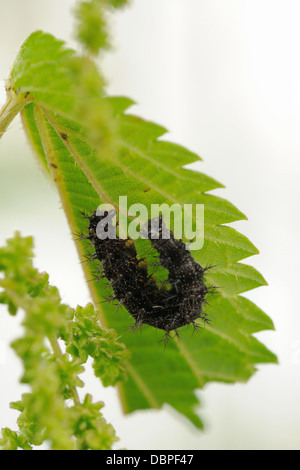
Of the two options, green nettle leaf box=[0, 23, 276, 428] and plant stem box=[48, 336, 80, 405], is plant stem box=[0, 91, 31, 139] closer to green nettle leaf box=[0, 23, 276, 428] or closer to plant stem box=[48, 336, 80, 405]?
green nettle leaf box=[0, 23, 276, 428]

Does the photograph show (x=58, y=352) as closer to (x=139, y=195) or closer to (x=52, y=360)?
(x=52, y=360)

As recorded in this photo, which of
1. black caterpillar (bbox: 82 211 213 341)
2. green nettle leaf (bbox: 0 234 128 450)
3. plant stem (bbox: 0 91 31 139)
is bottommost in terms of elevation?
green nettle leaf (bbox: 0 234 128 450)

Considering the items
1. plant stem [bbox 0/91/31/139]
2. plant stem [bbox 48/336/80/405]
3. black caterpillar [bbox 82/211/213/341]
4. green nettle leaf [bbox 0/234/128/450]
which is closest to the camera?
green nettle leaf [bbox 0/234/128/450]

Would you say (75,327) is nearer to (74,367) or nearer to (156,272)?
(74,367)

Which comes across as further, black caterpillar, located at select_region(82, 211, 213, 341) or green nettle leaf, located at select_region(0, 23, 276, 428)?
black caterpillar, located at select_region(82, 211, 213, 341)

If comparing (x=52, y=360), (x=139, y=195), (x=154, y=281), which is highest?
(x=139, y=195)

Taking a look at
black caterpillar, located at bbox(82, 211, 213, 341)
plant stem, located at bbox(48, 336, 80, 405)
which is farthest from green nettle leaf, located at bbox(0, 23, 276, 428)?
plant stem, located at bbox(48, 336, 80, 405)

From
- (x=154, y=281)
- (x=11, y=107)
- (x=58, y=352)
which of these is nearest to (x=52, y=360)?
(x=58, y=352)
